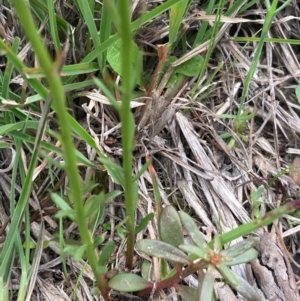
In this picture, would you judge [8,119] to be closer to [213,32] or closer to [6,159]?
[6,159]

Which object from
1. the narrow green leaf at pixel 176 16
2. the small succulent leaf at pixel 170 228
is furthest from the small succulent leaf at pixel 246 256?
the narrow green leaf at pixel 176 16

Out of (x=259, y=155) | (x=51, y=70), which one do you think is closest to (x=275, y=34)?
(x=259, y=155)

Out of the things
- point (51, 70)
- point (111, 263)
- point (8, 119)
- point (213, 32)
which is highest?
point (51, 70)

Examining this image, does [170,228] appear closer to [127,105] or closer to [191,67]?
[127,105]

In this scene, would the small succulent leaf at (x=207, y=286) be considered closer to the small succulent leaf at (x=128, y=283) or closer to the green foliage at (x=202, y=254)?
the green foliage at (x=202, y=254)

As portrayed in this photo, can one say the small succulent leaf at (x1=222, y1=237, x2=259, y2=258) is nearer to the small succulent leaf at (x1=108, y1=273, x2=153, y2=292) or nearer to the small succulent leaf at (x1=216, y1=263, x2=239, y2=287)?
the small succulent leaf at (x1=216, y1=263, x2=239, y2=287)

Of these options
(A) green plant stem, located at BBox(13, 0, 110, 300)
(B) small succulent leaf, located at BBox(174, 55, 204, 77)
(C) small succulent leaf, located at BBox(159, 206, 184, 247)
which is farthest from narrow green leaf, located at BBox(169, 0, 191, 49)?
(A) green plant stem, located at BBox(13, 0, 110, 300)
